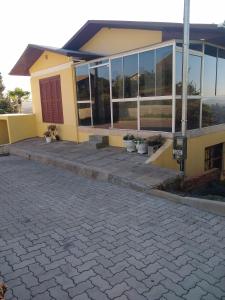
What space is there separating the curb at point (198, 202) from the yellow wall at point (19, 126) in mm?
10274

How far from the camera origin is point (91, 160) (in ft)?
27.4

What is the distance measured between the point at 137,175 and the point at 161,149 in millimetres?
1479

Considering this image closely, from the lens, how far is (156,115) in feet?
27.7

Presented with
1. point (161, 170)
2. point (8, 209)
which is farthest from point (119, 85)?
point (8, 209)

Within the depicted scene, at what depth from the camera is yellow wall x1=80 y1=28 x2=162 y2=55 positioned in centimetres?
944

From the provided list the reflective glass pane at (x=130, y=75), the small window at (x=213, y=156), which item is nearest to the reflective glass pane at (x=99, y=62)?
the reflective glass pane at (x=130, y=75)

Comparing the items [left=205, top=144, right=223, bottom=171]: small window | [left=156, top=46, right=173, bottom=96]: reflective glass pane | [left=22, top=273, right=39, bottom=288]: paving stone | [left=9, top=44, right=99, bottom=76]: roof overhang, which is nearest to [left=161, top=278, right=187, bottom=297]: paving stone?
[left=22, top=273, right=39, bottom=288]: paving stone

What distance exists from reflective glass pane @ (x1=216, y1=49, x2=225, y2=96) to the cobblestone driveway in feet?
20.2

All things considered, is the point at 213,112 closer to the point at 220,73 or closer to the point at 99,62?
the point at 220,73

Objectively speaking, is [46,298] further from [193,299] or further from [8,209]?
[8,209]

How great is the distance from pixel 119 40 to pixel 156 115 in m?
4.25

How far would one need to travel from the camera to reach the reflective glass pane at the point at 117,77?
9.46m

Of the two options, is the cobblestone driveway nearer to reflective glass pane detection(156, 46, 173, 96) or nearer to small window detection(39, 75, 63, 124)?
reflective glass pane detection(156, 46, 173, 96)

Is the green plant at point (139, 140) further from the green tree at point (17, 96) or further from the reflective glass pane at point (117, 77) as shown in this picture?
the green tree at point (17, 96)
